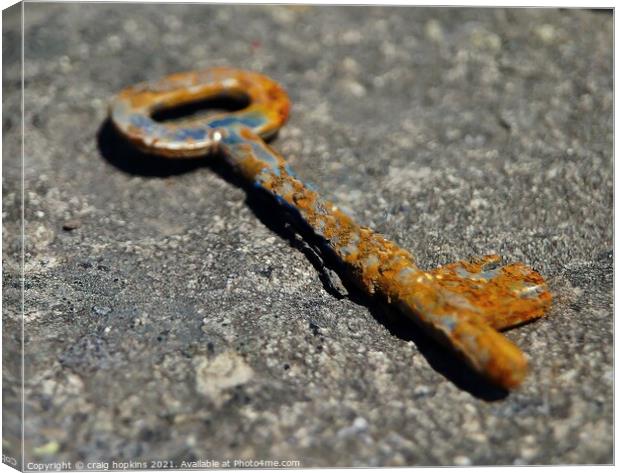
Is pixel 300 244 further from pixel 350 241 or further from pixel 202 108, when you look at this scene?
pixel 202 108

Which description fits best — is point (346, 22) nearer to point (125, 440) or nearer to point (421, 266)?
point (421, 266)

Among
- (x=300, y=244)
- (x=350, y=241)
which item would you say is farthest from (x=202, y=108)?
(x=350, y=241)

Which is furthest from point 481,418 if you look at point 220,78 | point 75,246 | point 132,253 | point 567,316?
point 220,78

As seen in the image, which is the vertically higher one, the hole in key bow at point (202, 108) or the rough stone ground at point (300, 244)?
the hole in key bow at point (202, 108)

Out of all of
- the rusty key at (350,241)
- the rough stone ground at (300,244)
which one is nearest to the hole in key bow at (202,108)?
the rusty key at (350,241)

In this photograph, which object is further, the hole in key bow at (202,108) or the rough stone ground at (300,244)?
the hole in key bow at (202,108)

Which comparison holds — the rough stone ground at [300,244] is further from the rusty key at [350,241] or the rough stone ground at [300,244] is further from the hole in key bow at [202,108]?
the hole in key bow at [202,108]
